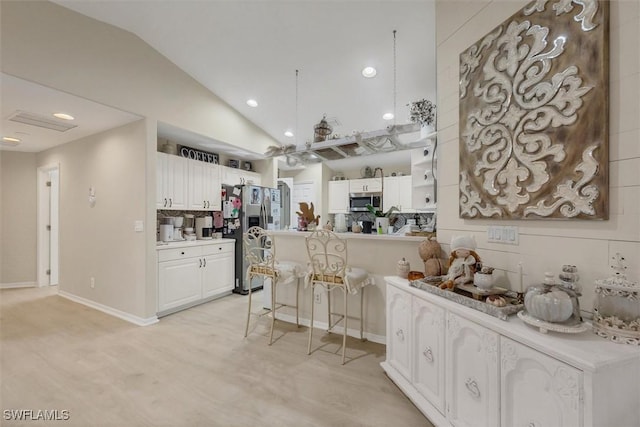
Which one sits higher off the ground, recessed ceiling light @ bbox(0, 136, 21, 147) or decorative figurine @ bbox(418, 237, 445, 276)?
recessed ceiling light @ bbox(0, 136, 21, 147)

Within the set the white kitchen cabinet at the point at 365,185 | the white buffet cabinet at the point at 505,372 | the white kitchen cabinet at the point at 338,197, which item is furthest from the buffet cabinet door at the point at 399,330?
the white kitchen cabinet at the point at 338,197

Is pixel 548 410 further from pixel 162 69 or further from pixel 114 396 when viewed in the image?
pixel 162 69

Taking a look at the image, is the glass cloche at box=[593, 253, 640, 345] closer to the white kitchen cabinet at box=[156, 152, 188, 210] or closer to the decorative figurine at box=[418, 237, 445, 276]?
the decorative figurine at box=[418, 237, 445, 276]

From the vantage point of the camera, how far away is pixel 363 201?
5938 mm

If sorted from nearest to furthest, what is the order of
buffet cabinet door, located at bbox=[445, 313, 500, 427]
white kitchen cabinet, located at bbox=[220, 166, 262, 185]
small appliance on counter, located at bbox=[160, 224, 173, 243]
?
buffet cabinet door, located at bbox=[445, 313, 500, 427] → small appliance on counter, located at bbox=[160, 224, 173, 243] → white kitchen cabinet, located at bbox=[220, 166, 262, 185]

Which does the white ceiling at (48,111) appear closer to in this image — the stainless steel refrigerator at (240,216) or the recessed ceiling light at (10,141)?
the recessed ceiling light at (10,141)

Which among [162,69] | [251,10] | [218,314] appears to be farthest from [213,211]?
[251,10]

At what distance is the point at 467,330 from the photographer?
1440 mm

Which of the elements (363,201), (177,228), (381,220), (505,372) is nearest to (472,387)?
(505,372)

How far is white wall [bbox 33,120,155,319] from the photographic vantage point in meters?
3.29

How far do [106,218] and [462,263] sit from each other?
434cm

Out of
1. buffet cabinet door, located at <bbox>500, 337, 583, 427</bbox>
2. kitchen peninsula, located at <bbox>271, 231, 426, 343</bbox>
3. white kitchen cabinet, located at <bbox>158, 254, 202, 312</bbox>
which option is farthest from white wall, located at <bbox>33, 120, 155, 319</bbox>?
buffet cabinet door, located at <bbox>500, 337, 583, 427</bbox>

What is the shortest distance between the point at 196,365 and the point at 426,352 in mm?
1940

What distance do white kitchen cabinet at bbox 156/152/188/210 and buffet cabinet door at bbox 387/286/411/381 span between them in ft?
10.9
